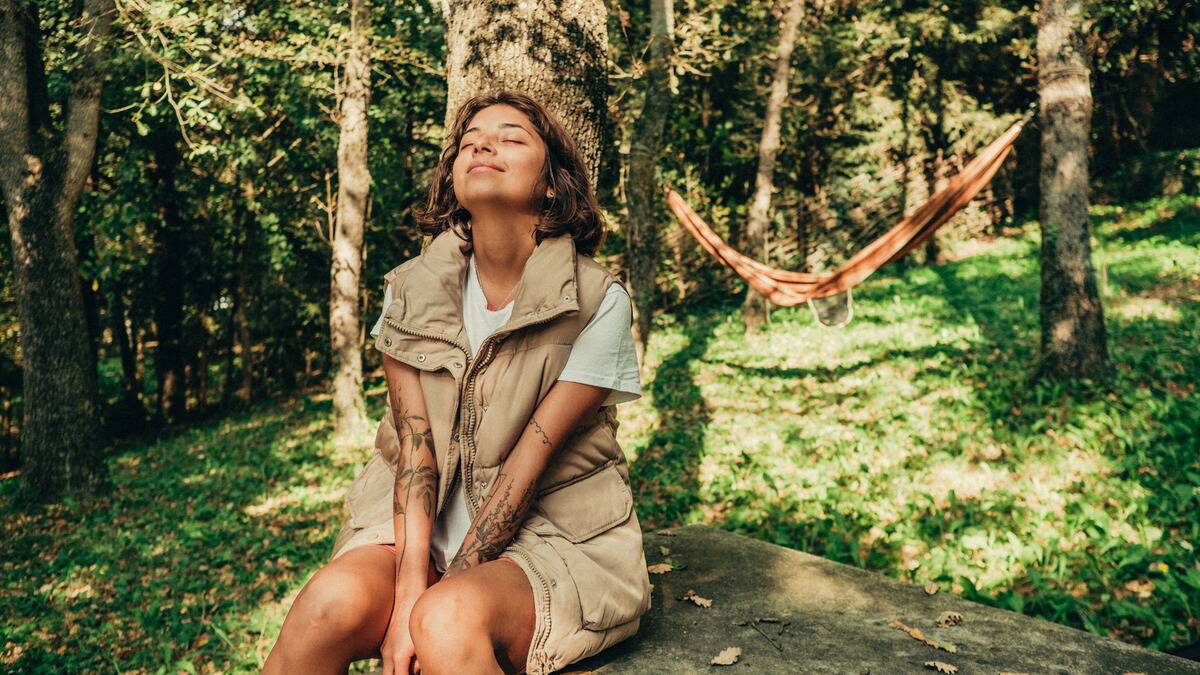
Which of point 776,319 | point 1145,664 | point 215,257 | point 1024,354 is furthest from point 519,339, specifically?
point 215,257

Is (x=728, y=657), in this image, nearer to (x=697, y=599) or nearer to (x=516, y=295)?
(x=697, y=599)

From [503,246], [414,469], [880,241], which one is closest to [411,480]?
[414,469]

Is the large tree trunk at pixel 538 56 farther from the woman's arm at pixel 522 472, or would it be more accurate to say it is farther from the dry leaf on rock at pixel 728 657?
the dry leaf on rock at pixel 728 657

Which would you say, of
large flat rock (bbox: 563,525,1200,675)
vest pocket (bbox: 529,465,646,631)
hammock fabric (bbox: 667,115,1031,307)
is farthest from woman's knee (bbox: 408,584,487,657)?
hammock fabric (bbox: 667,115,1031,307)

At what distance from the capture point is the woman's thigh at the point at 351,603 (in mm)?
1535

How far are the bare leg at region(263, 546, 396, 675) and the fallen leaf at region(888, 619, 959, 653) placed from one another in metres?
1.31

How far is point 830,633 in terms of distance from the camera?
1986mm

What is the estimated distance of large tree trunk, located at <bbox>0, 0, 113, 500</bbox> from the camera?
19.6 feet

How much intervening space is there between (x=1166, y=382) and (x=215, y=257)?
1282 cm

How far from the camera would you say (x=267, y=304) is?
1343cm

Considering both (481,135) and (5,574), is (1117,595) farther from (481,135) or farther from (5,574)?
(5,574)

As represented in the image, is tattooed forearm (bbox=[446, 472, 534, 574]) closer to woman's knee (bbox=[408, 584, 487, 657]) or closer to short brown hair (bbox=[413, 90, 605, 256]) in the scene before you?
woman's knee (bbox=[408, 584, 487, 657])

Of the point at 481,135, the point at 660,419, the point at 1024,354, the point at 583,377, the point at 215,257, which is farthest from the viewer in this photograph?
the point at 215,257

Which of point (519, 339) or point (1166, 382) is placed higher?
point (519, 339)
